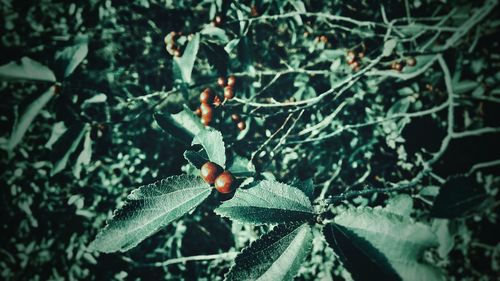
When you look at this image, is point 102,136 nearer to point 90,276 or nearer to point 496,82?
point 90,276

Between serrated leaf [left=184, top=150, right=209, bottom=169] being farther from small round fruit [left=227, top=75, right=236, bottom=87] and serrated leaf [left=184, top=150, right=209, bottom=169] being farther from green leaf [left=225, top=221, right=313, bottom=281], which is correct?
small round fruit [left=227, top=75, right=236, bottom=87]

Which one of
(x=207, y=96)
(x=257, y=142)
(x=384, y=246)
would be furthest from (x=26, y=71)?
(x=384, y=246)

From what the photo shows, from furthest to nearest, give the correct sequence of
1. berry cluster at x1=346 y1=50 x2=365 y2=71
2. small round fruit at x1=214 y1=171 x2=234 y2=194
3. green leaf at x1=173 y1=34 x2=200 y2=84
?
berry cluster at x1=346 y1=50 x2=365 y2=71 < green leaf at x1=173 y1=34 x2=200 y2=84 < small round fruit at x1=214 y1=171 x2=234 y2=194

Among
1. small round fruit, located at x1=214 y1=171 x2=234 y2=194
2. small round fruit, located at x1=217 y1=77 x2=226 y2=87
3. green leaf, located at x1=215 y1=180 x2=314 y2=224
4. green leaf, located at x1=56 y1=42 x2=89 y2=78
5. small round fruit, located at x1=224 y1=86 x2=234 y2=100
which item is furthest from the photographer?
small round fruit, located at x1=217 y1=77 x2=226 y2=87

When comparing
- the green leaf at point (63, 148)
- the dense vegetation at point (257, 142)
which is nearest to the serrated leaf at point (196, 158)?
the dense vegetation at point (257, 142)

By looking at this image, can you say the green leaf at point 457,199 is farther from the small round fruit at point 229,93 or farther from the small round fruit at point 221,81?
the small round fruit at point 221,81

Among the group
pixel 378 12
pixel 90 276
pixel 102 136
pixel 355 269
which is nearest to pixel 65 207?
pixel 90 276

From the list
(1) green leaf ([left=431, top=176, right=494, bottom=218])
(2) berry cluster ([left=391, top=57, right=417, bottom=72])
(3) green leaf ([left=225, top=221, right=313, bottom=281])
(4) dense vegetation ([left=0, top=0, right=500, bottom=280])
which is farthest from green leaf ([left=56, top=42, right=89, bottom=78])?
(2) berry cluster ([left=391, top=57, right=417, bottom=72])
